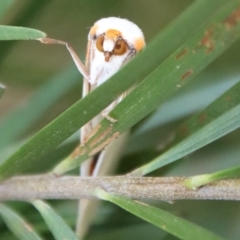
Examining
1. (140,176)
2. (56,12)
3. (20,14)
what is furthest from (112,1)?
(140,176)

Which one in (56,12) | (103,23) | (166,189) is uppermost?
(56,12)

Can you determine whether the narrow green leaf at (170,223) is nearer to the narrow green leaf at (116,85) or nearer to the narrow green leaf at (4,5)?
the narrow green leaf at (116,85)

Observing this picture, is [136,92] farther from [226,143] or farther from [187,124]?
[226,143]

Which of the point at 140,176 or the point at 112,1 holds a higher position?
the point at 112,1

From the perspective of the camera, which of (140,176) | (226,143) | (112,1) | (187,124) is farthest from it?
(112,1)

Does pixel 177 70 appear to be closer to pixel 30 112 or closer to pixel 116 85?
pixel 116 85

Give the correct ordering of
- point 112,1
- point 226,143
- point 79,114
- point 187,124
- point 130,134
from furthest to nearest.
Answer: point 112,1, point 226,143, point 130,134, point 187,124, point 79,114

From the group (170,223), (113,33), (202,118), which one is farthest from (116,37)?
(170,223)

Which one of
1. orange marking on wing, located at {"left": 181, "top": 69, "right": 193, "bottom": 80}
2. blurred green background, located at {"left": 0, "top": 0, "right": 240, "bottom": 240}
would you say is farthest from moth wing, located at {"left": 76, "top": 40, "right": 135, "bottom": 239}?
orange marking on wing, located at {"left": 181, "top": 69, "right": 193, "bottom": 80}
